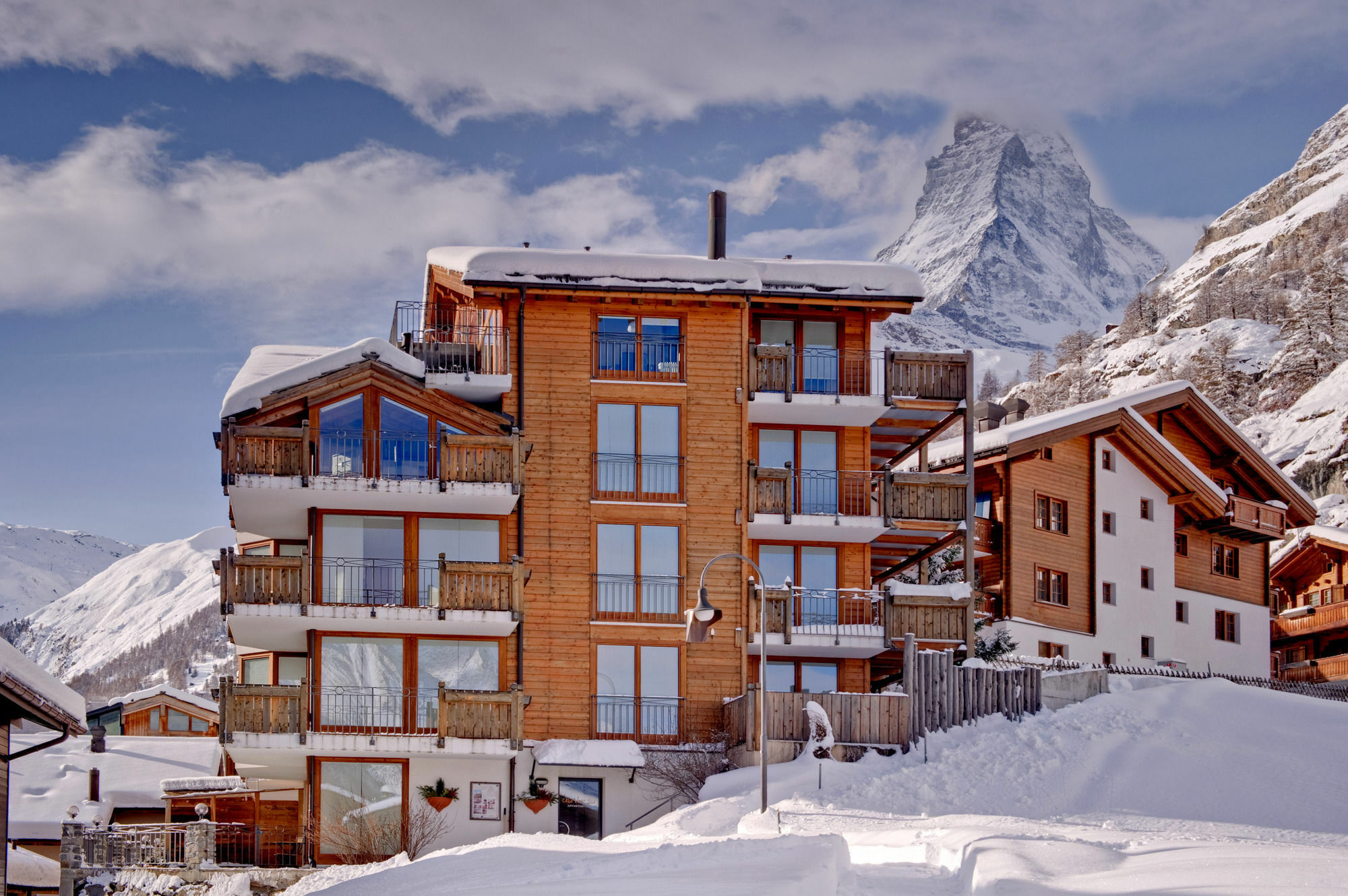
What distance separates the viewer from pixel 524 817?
33062mm

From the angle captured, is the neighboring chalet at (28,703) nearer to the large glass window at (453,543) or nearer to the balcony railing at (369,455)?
the balcony railing at (369,455)

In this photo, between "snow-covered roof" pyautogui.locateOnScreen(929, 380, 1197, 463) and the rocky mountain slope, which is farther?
the rocky mountain slope

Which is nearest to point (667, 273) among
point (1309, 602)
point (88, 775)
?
point (88, 775)

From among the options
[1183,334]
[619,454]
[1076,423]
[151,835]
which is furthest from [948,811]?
[1183,334]

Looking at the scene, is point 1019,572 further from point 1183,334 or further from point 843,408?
point 1183,334

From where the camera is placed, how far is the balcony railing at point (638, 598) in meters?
35.2

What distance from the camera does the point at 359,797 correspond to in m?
32.8

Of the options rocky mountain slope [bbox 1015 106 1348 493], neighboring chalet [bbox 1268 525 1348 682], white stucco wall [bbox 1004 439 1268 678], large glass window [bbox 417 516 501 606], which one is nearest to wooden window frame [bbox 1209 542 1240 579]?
white stucco wall [bbox 1004 439 1268 678]

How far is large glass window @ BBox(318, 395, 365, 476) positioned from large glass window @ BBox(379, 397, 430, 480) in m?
0.44

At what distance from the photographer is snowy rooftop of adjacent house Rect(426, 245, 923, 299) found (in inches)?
1387

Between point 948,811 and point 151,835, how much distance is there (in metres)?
15.9

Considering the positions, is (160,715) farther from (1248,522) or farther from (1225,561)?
(1248,522)

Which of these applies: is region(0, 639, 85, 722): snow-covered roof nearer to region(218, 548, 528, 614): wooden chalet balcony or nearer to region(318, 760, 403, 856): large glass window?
region(218, 548, 528, 614): wooden chalet balcony

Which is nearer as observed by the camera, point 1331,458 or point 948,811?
point 948,811
